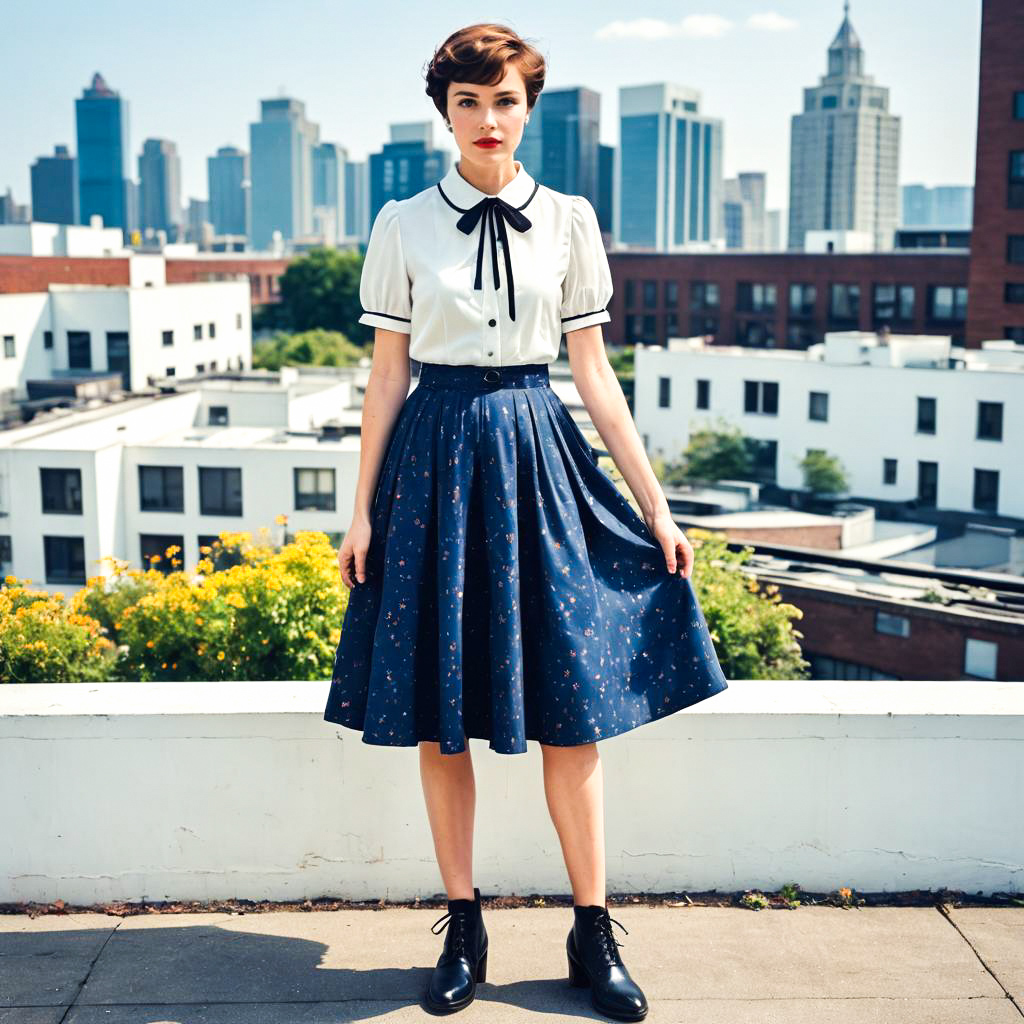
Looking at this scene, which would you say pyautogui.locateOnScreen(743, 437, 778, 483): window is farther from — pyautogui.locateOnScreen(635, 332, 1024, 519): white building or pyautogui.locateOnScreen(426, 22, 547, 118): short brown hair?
pyautogui.locateOnScreen(426, 22, 547, 118): short brown hair

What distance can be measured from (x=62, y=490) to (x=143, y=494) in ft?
7.29

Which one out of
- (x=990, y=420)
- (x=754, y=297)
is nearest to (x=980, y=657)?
(x=990, y=420)

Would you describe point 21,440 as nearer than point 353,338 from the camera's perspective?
Yes

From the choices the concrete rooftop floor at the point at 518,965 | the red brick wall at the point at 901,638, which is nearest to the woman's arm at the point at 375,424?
the concrete rooftop floor at the point at 518,965

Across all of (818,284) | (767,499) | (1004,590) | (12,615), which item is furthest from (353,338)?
(12,615)

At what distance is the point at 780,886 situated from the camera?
3.53 metres

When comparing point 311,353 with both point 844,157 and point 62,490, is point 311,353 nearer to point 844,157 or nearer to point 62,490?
point 62,490

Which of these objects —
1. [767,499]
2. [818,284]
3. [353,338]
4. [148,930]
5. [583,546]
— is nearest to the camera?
[583,546]

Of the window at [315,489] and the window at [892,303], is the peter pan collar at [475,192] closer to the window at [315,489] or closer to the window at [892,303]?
the window at [315,489]

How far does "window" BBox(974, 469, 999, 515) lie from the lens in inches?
1535

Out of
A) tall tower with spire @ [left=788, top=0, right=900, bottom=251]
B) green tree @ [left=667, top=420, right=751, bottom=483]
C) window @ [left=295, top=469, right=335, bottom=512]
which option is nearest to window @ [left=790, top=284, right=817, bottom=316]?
green tree @ [left=667, top=420, right=751, bottom=483]

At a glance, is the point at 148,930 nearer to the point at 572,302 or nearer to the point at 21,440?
the point at 572,302

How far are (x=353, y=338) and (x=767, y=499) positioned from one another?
148ft

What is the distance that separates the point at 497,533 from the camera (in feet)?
9.74
